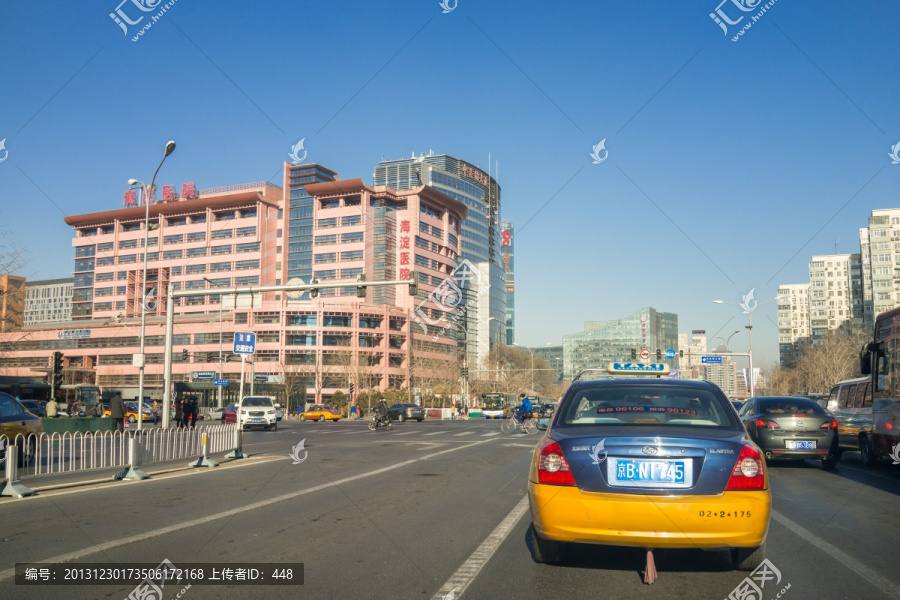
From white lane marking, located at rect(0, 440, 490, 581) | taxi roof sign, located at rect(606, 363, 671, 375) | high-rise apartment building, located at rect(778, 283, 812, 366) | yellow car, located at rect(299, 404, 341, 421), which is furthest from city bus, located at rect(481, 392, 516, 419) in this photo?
high-rise apartment building, located at rect(778, 283, 812, 366)

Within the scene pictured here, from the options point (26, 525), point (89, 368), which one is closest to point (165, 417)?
point (26, 525)

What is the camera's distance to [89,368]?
100 metres

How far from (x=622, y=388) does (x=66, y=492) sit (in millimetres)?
9089

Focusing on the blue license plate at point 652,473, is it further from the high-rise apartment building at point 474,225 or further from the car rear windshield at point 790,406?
the high-rise apartment building at point 474,225

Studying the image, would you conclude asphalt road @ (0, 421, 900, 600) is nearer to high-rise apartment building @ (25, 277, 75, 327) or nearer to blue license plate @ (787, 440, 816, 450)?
blue license plate @ (787, 440, 816, 450)

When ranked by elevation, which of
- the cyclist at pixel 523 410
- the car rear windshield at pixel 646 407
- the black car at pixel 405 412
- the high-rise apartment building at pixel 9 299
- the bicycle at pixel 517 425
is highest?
the high-rise apartment building at pixel 9 299

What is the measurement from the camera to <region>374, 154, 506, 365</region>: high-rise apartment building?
137750 millimetres

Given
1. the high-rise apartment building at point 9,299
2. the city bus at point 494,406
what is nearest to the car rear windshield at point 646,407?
the high-rise apartment building at point 9,299

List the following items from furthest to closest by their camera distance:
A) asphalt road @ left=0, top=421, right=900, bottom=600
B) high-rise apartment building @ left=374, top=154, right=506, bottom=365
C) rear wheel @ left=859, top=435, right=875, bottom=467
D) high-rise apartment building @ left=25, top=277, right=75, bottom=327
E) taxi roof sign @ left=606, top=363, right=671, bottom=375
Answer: high-rise apartment building @ left=25, top=277, right=75, bottom=327 → high-rise apartment building @ left=374, top=154, right=506, bottom=365 → rear wheel @ left=859, top=435, right=875, bottom=467 → taxi roof sign @ left=606, top=363, right=671, bottom=375 → asphalt road @ left=0, top=421, right=900, bottom=600

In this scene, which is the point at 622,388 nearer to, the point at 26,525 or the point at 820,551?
the point at 820,551

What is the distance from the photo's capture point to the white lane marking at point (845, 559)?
505cm

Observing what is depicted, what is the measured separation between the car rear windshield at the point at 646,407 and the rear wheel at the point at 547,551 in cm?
97

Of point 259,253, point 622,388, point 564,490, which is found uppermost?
point 259,253

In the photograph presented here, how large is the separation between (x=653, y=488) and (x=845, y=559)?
2.52m
